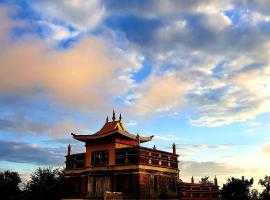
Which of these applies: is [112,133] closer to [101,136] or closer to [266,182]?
[101,136]

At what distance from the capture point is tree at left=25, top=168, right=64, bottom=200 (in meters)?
53.3

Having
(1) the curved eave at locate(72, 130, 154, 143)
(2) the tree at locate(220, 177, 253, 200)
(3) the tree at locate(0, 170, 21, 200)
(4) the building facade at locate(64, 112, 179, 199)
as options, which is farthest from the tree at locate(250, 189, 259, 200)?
(3) the tree at locate(0, 170, 21, 200)

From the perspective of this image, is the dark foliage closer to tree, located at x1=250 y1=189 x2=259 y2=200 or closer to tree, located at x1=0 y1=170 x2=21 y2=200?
tree, located at x1=250 y1=189 x2=259 y2=200

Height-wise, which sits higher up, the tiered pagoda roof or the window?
the tiered pagoda roof

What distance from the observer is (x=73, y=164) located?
4153cm

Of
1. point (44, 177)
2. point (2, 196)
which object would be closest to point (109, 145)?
point (44, 177)

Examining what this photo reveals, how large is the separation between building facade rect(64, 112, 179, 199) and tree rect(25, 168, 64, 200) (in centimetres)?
1389

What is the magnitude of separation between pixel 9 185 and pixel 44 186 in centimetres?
783

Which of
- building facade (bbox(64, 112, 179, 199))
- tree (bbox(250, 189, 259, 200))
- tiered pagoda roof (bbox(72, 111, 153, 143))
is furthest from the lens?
tree (bbox(250, 189, 259, 200))

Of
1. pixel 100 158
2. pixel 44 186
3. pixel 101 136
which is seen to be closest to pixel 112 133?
pixel 101 136

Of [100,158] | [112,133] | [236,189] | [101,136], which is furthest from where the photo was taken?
[236,189]

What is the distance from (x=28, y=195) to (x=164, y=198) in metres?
27.1

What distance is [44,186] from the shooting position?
5397 centimetres

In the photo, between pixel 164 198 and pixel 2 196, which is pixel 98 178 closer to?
pixel 164 198
